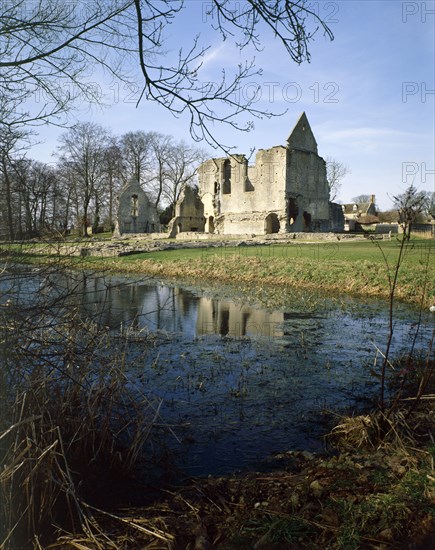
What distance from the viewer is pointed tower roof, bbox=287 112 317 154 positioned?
4275 cm

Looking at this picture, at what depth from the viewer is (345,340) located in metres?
10.2

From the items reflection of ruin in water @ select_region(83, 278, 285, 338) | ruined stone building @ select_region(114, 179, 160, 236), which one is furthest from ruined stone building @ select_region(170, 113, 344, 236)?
reflection of ruin in water @ select_region(83, 278, 285, 338)

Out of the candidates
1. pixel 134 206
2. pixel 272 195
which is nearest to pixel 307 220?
pixel 272 195

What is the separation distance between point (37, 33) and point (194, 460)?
4.98 meters

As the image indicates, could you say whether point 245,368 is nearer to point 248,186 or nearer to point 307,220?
point 307,220

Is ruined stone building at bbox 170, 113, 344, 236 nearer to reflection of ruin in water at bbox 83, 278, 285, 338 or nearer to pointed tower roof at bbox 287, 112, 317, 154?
pointed tower roof at bbox 287, 112, 317, 154

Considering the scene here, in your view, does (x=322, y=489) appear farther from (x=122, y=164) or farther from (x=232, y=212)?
(x=122, y=164)

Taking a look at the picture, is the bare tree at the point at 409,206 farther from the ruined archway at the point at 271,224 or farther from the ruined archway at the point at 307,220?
the ruined archway at the point at 307,220

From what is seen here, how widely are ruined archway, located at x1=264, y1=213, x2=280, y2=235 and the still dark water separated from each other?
29.2m

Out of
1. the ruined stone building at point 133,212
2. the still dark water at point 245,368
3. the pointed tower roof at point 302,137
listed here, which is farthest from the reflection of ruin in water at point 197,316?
the ruined stone building at point 133,212

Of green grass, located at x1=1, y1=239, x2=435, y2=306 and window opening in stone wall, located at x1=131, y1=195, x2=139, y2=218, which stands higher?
window opening in stone wall, located at x1=131, y1=195, x2=139, y2=218

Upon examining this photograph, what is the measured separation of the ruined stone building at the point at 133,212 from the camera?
49281mm

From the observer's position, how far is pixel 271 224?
145 feet

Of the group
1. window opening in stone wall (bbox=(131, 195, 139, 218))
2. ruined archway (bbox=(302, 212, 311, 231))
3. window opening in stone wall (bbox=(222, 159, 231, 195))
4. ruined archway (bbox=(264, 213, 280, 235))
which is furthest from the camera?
window opening in stone wall (bbox=(131, 195, 139, 218))
